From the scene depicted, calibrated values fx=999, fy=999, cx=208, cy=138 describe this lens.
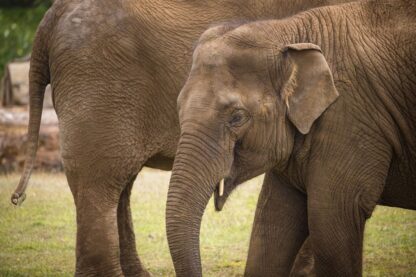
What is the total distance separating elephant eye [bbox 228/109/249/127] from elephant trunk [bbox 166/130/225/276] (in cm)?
18

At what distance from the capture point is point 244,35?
630 cm

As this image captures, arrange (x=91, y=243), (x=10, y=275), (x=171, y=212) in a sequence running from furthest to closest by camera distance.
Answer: (x=10, y=275)
(x=91, y=243)
(x=171, y=212)

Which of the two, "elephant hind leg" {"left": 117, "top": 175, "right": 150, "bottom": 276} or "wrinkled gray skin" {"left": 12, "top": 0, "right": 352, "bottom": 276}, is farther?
"elephant hind leg" {"left": 117, "top": 175, "right": 150, "bottom": 276}

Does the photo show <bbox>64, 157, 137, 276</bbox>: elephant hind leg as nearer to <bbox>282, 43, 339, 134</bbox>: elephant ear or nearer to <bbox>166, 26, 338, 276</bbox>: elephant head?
<bbox>166, 26, 338, 276</bbox>: elephant head

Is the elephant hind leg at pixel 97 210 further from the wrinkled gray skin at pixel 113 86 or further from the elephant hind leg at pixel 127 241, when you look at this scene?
the elephant hind leg at pixel 127 241

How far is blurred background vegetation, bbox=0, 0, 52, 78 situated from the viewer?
25656mm

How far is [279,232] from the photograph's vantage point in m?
6.85

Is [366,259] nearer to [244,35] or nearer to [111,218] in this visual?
[111,218]

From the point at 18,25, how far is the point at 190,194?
22136 mm

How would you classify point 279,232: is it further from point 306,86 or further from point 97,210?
point 97,210

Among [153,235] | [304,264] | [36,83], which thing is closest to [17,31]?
[153,235]

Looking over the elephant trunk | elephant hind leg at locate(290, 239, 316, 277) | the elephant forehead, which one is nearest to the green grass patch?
elephant hind leg at locate(290, 239, 316, 277)

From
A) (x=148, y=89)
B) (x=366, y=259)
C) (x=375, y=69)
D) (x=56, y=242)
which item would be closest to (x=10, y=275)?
(x=56, y=242)

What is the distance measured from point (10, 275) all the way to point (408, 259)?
11.9 feet
